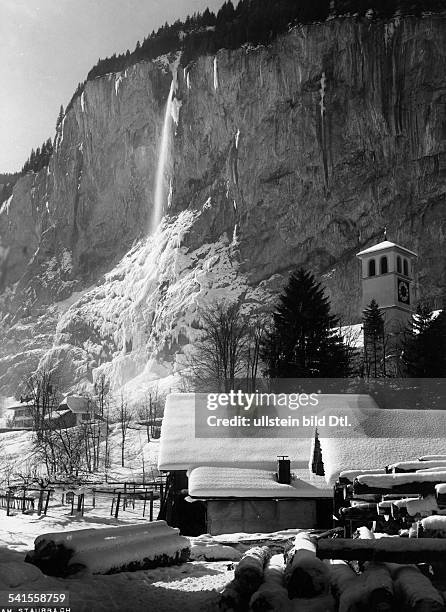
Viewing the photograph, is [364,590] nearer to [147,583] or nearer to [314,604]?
[314,604]

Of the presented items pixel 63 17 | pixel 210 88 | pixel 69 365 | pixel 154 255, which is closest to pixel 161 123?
pixel 210 88

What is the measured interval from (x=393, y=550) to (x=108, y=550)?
2.96 meters

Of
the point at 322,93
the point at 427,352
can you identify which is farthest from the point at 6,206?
the point at 427,352

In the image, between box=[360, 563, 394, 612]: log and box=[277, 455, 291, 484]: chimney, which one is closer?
box=[360, 563, 394, 612]: log

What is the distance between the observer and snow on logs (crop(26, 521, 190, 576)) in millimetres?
6809

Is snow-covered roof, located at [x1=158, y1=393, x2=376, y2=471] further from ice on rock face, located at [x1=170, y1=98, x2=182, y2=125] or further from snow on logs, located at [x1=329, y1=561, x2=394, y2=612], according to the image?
ice on rock face, located at [x1=170, y1=98, x2=182, y2=125]

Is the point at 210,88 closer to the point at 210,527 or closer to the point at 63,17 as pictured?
the point at 63,17

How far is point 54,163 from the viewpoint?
109 meters

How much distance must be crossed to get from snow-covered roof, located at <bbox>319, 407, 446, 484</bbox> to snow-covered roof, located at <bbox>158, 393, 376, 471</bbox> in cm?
114

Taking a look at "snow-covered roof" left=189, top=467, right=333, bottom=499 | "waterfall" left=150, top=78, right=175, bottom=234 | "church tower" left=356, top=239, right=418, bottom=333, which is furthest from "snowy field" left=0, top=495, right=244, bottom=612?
"waterfall" left=150, top=78, right=175, bottom=234

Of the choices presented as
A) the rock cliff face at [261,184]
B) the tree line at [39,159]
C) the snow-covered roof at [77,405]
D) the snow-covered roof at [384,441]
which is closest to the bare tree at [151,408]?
the snow-covered roof at [77,405]

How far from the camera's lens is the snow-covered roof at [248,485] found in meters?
16.8

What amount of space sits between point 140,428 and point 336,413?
115 feet

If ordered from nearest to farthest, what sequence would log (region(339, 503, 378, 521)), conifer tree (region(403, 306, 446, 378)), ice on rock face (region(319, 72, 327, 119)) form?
log (region(339, 503, 378, 521))
conifer tree (region(403, 306, 446, 378))
ice on rock face (region(319, 72, 327, 119))
